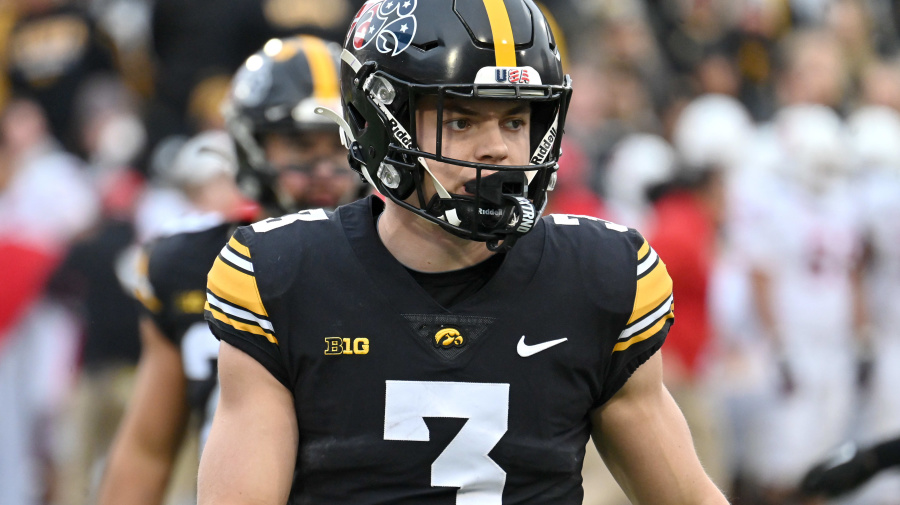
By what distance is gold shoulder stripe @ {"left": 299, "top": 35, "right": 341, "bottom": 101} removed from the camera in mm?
4133

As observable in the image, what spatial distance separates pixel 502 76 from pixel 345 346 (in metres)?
0.60

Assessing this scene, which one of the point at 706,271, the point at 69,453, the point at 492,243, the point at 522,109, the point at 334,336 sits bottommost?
the point at 69,453

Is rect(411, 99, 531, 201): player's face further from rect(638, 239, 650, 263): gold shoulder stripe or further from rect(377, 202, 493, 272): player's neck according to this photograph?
rect(638, 239, 650, 263): gold shoulder stripe

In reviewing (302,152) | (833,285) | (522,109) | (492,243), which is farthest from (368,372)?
(833,285)

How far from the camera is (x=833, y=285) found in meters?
8.00

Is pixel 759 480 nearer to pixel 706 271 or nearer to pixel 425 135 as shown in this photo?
pixel 706 271

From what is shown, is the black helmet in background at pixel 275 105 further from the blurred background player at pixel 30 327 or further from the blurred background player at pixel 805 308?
the blurred background player at pixel 805 308

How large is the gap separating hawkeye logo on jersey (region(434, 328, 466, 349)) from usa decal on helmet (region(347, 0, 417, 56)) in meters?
0.56

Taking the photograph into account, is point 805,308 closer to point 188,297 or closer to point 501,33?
point 188,297

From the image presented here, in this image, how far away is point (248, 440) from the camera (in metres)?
2.57

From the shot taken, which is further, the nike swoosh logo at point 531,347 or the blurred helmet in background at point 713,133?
the blurred helmet in background at point 713,133

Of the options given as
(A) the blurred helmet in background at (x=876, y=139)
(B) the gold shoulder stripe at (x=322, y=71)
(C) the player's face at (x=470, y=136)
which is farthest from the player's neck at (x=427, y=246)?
(A) the blurred helmet in background at (x=876, y=139)

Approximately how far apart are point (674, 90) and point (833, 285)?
112 inches

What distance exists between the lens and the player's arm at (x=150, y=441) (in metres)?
3.73
